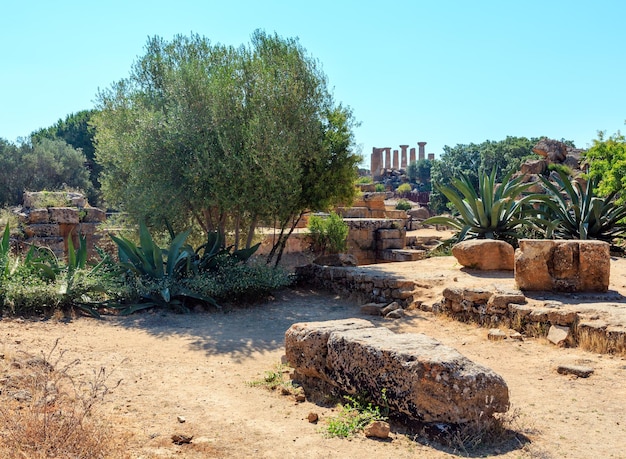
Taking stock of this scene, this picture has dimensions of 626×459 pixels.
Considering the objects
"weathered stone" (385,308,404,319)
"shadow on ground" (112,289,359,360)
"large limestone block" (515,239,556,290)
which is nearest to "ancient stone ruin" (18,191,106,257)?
"shadow on ground" (112,289,359,360)

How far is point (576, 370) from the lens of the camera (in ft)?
18.0

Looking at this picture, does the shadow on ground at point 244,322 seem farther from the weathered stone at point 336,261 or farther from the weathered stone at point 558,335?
the weathered stone at point 558,335

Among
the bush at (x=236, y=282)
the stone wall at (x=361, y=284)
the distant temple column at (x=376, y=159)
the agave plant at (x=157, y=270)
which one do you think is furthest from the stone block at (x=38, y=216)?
the distant temple column at (x=376, y=159)

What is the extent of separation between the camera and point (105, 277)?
28.9 ft

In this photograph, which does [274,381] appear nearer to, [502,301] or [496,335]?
[496,335]

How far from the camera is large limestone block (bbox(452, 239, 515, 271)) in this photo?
10.0 metres

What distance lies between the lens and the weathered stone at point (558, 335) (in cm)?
650

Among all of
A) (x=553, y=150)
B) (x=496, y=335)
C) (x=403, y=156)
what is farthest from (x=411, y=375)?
(x=403, y=156)

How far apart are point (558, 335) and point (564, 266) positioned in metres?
1.61

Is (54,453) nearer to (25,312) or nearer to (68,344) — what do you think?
(68,344)

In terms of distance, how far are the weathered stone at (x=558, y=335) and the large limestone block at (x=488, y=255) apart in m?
3.30

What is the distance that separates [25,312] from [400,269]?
6521 mm

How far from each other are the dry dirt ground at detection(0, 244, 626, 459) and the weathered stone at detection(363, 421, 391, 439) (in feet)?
0.20

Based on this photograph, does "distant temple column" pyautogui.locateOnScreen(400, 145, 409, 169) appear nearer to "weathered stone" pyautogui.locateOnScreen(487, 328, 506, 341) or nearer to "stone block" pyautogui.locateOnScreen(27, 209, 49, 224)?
"stone block" pyautogui.locateOnScreen(27, 209, 49, 224)
